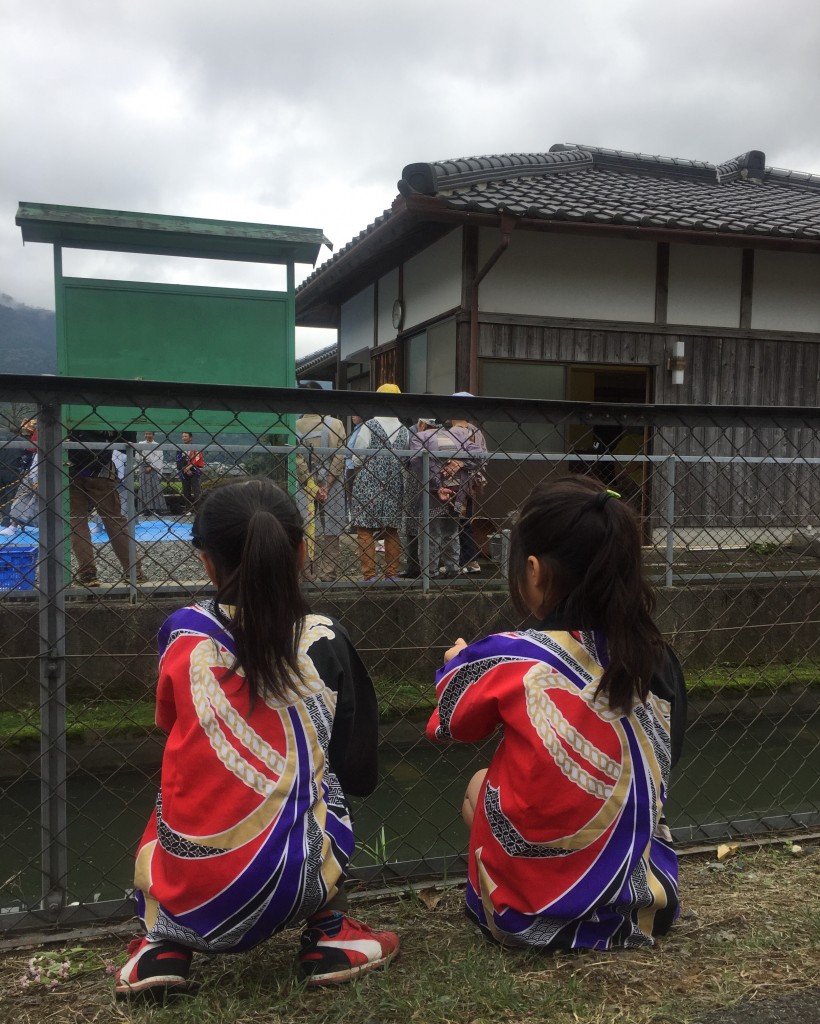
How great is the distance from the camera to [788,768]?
16.4ft

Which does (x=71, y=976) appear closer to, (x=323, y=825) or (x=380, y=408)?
(x=323, y=825)

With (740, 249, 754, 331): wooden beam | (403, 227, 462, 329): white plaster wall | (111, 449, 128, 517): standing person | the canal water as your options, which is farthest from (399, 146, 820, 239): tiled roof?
the canal water

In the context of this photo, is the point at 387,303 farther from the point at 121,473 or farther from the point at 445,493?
the point at 445,493

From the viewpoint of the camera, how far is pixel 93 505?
4.75 metres

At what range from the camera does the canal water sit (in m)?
3.62

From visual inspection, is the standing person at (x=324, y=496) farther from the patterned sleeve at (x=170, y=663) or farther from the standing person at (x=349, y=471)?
the patterned sleeve at (x=170, y=663)

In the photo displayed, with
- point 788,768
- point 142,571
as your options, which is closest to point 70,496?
point 142,571

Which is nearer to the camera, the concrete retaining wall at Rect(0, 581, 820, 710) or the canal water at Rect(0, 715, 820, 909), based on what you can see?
the canal water at Rect(0, 715, 820, 909)

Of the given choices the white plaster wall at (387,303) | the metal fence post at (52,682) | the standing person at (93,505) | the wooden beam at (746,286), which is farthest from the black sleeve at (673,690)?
the white plaster wall at (387,303)

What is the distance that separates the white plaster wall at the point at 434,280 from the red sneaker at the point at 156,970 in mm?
6032

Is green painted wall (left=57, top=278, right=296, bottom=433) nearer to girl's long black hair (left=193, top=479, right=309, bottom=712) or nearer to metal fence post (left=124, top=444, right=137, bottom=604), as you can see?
metal fence post (left=124, top=444, right=137, bottom=604)

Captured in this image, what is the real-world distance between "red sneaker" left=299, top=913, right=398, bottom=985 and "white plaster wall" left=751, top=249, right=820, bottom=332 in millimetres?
7140

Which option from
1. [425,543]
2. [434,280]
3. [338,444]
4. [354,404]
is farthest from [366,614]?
[434,280]

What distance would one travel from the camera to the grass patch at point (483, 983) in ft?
5.24
